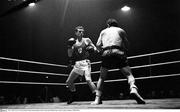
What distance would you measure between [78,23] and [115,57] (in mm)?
5265

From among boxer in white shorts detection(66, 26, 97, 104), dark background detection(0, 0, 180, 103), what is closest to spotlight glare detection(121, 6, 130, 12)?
dark background detection(0, 0, 180, 103)

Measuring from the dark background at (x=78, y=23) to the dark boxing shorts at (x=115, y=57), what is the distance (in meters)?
4.47

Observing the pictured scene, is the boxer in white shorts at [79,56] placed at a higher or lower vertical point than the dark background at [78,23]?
lower

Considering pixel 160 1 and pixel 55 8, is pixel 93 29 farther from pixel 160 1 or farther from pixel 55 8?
pixel 160 1

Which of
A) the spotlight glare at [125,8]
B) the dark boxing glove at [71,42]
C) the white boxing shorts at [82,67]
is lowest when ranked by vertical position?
the white boxing shorts at [82,67]

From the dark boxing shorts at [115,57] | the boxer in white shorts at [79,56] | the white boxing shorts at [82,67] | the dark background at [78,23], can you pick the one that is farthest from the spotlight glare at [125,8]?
the dark boxing shorts at [115,57]

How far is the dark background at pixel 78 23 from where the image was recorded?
7297 mm

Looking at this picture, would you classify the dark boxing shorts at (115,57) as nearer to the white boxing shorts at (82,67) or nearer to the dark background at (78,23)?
the white boxing shorts at (82,67)

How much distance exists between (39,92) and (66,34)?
212cm

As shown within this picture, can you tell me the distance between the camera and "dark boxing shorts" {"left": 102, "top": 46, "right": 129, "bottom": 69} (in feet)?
9.88

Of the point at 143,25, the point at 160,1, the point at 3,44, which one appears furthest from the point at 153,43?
the point at 3,44

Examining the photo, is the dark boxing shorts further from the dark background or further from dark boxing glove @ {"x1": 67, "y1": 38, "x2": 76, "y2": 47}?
the dark background

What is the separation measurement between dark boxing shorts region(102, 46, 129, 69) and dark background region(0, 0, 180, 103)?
4.47m

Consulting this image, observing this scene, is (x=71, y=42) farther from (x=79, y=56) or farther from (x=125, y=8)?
(x=125, y=8)
